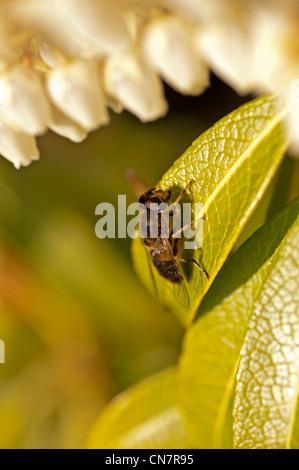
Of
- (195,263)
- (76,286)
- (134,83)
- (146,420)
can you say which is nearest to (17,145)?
(134,83)

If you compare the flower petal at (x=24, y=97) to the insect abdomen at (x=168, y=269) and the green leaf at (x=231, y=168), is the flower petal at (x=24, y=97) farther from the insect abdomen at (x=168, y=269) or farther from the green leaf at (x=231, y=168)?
the insect abdomen at (x=168, y=269)

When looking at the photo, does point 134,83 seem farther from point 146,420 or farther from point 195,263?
point 146,420

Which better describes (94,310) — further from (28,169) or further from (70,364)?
(28,169)

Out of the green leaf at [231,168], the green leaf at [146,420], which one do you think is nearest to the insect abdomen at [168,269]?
the green leaf at [231,168]

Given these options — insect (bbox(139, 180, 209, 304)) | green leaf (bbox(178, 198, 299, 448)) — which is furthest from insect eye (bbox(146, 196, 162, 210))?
green leaf (bbox(178, 198, 299, 448))

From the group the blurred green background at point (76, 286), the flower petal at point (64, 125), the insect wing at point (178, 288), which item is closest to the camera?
the flower petal at point (64, 125)
